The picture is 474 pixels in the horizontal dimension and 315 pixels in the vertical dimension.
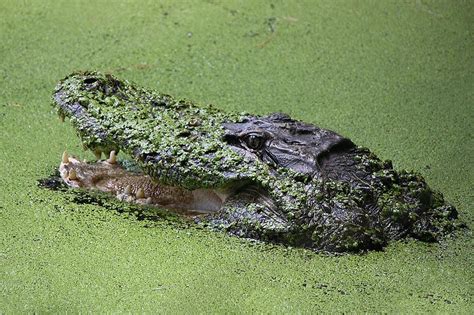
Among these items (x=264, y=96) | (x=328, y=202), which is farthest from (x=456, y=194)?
(x=264, y=96)

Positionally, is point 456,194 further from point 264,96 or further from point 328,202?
point 264,96

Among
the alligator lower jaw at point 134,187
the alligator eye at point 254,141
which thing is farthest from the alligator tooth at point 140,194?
the alligator eye at point 254,141

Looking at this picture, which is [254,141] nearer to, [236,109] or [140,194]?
[140,194]

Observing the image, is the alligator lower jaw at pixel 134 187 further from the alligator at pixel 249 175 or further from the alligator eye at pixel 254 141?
the alligator eye at pixel 254 141

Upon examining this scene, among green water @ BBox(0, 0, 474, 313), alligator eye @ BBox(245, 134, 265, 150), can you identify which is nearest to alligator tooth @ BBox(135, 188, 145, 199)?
green water @ BBox(0, 0, 474, 313)

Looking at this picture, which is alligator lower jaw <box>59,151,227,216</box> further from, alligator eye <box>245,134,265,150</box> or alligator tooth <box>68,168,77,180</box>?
alligator eye <box>245,134,265,150</box>

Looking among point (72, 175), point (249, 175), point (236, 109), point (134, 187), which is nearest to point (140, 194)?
point (134, 187)
